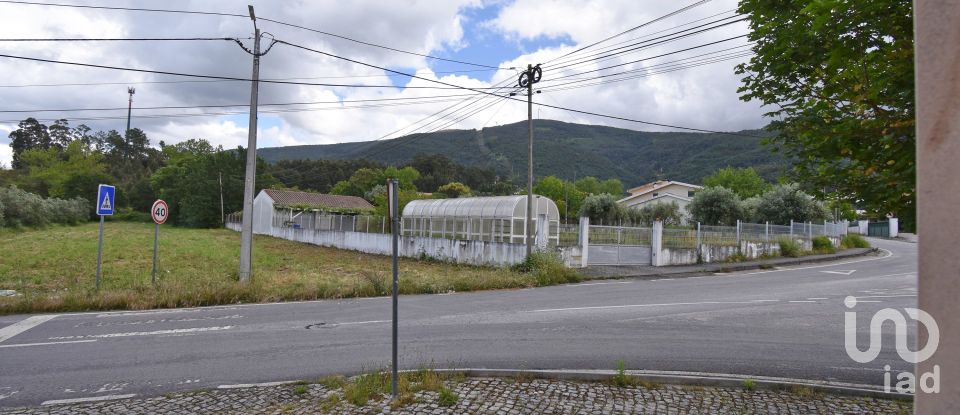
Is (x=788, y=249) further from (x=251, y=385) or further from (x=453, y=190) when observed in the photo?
(x=453, y=190)

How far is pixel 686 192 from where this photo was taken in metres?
82.6

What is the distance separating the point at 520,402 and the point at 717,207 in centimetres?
4136

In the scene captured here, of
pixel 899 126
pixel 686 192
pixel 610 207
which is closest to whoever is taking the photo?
pixel 899 126

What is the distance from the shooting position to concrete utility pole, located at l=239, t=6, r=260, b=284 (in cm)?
1430

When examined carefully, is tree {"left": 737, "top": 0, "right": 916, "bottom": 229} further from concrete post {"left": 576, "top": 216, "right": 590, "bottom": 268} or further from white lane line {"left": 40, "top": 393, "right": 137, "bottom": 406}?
concrete post {"left": 576, "top": 216, "right": 590, "bottom": 268}

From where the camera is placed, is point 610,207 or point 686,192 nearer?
point 610,207

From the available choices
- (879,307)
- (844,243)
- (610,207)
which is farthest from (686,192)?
(879,307)

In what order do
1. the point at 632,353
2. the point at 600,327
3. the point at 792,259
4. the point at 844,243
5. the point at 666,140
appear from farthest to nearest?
the point at 666,140, the point at 844,243, the point at 792,259, the point at 600,327, the point at 632,353

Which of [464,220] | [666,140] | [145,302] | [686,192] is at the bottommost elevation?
[145,302]

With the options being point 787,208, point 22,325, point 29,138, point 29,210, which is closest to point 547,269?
point 22,325

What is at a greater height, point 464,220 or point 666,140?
point 666,140

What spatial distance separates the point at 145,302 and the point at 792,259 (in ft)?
87.0

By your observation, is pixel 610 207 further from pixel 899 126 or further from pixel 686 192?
pixel 899 126

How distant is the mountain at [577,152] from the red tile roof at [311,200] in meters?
52.0
